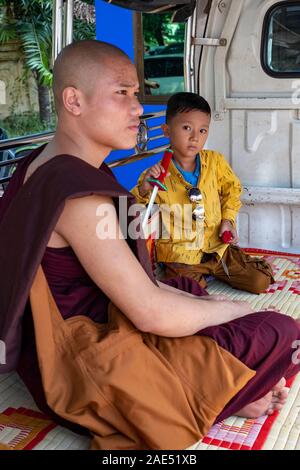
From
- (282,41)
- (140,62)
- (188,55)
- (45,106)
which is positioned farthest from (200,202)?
(45,106)

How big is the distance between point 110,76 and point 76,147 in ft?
0.71

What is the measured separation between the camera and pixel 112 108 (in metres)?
1.65

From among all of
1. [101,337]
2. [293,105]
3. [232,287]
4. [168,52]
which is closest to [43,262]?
[101,337]

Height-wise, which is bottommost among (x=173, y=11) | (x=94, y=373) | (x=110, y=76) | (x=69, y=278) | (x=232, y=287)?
(x=232, y=287)

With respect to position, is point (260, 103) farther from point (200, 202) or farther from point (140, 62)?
point (140, 62)

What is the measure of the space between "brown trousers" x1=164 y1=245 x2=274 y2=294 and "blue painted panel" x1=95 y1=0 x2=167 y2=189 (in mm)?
1967

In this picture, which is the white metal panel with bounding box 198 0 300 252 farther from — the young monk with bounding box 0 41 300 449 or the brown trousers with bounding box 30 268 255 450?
the brown trousers with bounding box 30 268 255 450

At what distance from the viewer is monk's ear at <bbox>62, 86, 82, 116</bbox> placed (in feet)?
5.37

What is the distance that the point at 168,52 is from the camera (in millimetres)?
8727

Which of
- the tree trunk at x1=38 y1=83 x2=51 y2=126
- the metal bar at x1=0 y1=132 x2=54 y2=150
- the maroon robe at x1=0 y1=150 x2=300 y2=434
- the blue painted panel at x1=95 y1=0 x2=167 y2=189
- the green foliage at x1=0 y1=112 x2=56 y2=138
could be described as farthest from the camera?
the green foliage at x1=0 y1=112 x2=56 y2=138

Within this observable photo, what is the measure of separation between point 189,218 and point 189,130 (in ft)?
1.42

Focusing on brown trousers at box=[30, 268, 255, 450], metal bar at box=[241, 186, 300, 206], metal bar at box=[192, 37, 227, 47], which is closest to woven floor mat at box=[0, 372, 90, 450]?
brown trousers at box=[30, 268, 255, 450]

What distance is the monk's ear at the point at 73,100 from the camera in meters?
1.64

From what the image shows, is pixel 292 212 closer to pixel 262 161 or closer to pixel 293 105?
pixel 262 161
